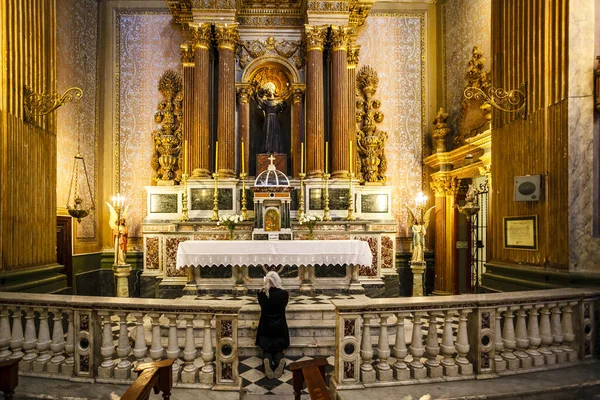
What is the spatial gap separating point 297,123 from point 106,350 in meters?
7.80

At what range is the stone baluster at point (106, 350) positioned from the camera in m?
3.64

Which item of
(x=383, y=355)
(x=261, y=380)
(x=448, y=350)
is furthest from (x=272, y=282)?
(x=448, y=350)

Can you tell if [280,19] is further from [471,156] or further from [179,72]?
[471,156]

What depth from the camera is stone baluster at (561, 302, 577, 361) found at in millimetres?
4004

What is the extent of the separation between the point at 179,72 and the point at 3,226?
713cm

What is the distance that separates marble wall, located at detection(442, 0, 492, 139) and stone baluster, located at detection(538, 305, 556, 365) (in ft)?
21.7

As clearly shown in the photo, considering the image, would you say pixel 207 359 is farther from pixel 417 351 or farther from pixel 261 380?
pixel 417 351

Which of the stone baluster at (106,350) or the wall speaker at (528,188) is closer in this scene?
the stone baluster at (106,350)

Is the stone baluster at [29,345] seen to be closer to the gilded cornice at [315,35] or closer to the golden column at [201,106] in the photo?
the golden column at [201,106]

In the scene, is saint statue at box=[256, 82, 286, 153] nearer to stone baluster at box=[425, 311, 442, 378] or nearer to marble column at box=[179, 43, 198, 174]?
marble column at box=[179, 43, 198, 174]

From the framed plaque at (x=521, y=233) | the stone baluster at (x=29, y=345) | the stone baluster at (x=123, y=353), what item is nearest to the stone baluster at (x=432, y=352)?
the framed plaque at (x=521, y=233)

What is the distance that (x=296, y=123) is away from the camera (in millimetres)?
10477

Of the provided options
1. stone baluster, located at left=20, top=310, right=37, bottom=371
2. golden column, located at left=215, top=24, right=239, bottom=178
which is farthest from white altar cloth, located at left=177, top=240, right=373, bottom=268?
stone baluster, located at left=20, top=310, right=37, bottom=371

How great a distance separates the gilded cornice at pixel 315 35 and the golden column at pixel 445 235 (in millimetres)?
4460
